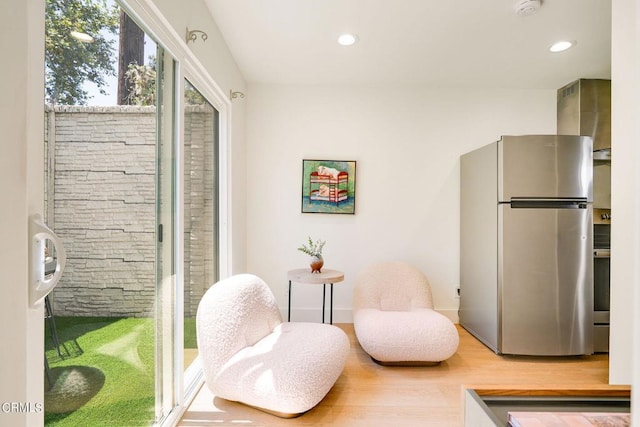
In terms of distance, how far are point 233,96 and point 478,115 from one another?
8.50ft

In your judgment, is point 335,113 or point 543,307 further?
point 335,113

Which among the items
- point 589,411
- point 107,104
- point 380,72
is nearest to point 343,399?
point 589,411

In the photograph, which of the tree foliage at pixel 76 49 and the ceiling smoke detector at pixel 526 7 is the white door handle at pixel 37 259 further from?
the ceiling smoke detector at pixel 526 7

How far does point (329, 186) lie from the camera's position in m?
3.15

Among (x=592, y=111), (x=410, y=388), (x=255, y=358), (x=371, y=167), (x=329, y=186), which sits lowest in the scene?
(x=410, y=388)

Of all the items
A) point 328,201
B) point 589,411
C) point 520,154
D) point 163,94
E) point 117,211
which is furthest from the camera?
Answer: point 328,201

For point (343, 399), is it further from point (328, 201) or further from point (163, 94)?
point (163, 94)

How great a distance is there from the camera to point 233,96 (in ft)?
8.50

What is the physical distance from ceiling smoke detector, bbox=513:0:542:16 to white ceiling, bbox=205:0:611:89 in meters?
0.04

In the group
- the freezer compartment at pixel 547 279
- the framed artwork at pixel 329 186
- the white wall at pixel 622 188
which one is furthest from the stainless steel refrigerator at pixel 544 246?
the framed artwork at pixel 329 186

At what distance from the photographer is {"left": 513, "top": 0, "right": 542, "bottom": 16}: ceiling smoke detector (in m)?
1.88

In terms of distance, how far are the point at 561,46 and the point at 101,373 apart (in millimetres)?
3721

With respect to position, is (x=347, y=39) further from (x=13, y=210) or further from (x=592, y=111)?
(x=592, y=111)

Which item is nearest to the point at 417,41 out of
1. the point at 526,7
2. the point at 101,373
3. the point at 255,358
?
the point at 526,7
